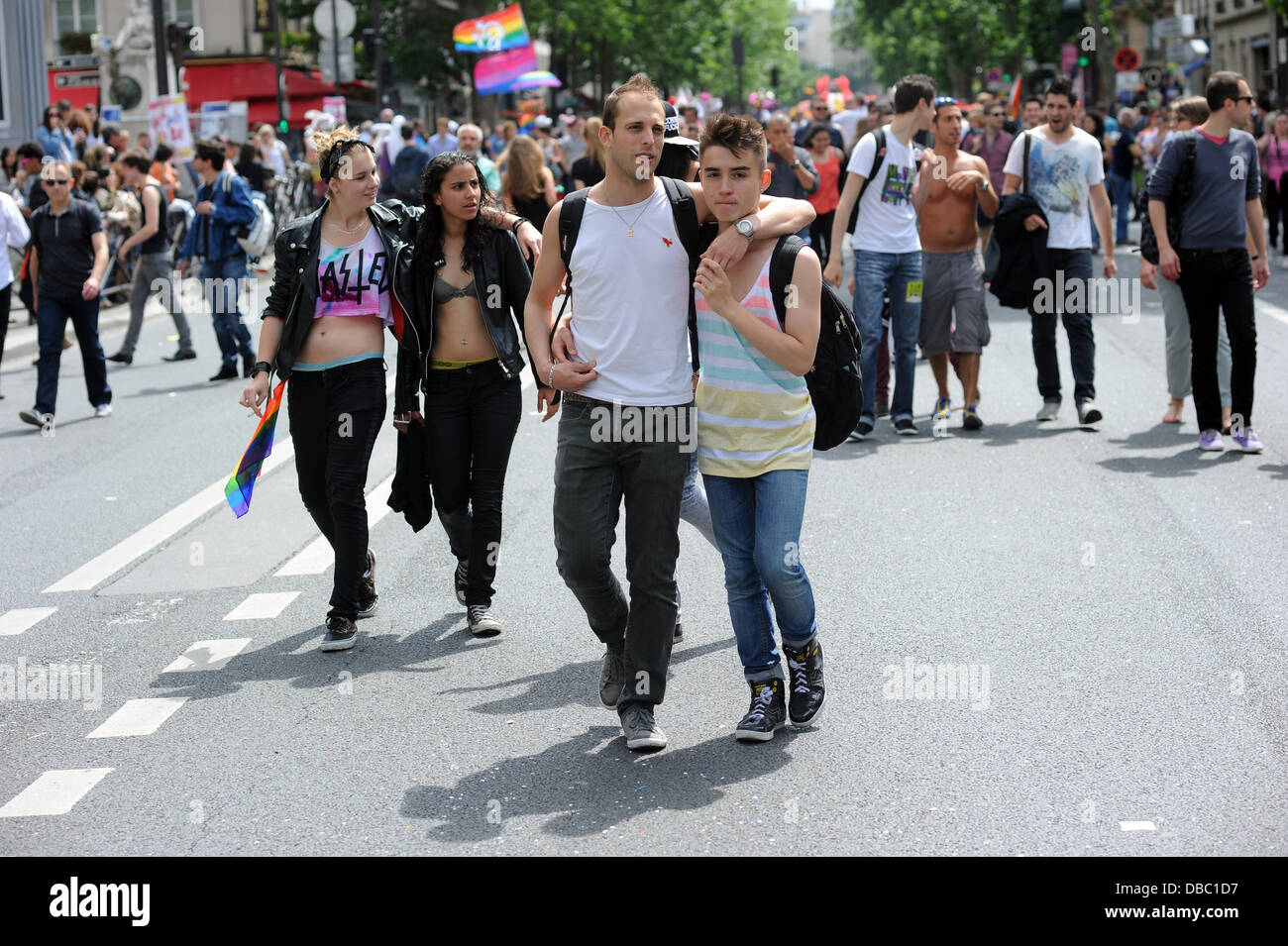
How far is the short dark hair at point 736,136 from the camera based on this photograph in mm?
4723

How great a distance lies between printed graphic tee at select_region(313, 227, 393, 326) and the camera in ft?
21.5

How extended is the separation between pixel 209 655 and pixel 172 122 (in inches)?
835

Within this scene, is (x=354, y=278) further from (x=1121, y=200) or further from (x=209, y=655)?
(x=1121, y=200)

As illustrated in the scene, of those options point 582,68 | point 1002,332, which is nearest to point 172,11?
point 582,68

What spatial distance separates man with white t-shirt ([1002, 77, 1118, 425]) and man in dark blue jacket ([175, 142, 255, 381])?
666cm

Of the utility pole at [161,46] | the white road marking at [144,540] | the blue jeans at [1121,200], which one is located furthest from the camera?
the utility pole at [161,46]

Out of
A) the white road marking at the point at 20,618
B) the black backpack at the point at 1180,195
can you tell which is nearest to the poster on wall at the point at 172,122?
the black backpack at the point at 1180,195

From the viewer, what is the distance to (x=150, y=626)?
6.86 metres

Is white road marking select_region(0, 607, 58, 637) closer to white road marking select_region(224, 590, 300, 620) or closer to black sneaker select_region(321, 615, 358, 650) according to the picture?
white road marking select_region(224, 590, 300, 620)

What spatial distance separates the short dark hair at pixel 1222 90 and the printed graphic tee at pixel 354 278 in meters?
4.96

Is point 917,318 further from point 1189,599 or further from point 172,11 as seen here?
point 172,11

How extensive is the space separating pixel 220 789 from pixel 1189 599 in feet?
12.1

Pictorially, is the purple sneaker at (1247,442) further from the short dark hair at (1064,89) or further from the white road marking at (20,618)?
the white road marking at (20,618)

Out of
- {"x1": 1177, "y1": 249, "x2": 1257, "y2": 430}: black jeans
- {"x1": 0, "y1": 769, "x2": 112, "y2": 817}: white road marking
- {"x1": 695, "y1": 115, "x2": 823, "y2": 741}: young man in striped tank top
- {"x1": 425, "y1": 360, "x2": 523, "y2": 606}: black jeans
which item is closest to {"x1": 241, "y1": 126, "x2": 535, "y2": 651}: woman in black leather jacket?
{"x1": 425, "y1": 360, "x2": 523, "y2": 606}: black jeans
